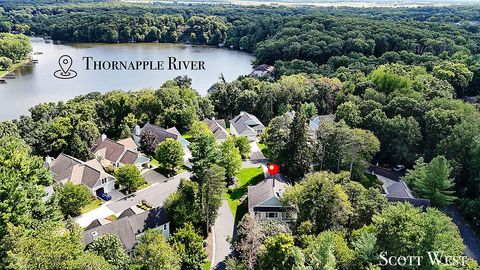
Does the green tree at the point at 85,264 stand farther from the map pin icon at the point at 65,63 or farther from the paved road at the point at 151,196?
the map pin icon at the point at 65,63

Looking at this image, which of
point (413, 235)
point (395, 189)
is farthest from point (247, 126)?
point (413, 235)

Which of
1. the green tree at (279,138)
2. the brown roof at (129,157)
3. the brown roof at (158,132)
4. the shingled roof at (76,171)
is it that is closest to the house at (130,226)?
the shingled roof at (76,171)

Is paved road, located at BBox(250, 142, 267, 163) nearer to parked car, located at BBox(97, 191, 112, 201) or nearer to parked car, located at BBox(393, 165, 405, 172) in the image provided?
parked car, located at BBox(393, 165, 405, 172)

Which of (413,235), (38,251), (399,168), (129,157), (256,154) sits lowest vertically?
(256,154)

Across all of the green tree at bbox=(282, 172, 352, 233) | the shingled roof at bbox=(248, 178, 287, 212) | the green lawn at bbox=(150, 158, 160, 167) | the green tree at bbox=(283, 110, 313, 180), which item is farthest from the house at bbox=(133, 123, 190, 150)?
the green tree at bbox=(282, 172, 352, 233)

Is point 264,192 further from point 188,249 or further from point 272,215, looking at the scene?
point 188,249

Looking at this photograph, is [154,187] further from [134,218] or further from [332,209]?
[332,209]

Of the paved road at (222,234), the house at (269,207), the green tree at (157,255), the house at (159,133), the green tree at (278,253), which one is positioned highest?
the green tree at (278,253)
